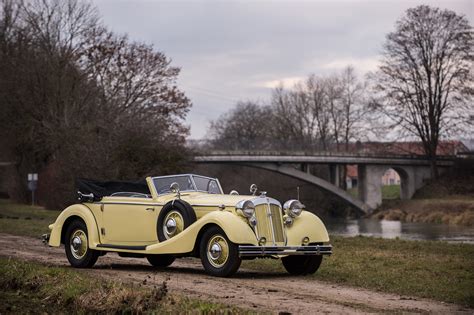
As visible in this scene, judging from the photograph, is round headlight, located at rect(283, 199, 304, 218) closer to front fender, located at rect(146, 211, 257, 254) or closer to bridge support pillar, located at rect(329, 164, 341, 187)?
front fender, located at rect(146, 211, 257, 254)

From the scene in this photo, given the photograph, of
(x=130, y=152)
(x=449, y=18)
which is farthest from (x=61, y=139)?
(x=449, y=18)

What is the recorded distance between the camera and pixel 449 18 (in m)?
61.8

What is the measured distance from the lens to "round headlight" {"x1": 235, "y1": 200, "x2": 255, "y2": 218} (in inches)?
495

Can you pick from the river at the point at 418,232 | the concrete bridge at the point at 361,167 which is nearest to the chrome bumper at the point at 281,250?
the river at the point at 418,232

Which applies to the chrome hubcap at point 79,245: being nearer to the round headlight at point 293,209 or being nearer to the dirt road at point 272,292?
the dirt road at point 272,292

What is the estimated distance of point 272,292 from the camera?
35.7 feet

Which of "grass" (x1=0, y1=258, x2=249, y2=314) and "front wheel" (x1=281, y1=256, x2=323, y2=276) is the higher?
"front wheel" (x1=281, y1=256, x2=323, y2=276)

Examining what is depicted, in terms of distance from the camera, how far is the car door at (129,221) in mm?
13773

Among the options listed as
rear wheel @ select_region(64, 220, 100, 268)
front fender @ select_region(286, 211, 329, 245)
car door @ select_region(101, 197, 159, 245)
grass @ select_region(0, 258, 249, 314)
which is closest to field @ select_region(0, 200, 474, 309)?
front fender @ select_region(286, 211, 329, 245)

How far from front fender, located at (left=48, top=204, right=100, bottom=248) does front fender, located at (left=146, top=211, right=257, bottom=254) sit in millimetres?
1274

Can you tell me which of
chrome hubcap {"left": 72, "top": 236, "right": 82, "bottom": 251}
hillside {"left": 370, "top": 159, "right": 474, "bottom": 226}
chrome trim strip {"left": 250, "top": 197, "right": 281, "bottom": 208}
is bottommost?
chrome hubcap {"left": 72, "top": 236, "right": 82, "bottom": 251}

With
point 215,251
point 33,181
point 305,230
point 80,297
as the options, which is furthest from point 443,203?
point 80,297

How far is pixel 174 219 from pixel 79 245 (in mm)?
2138

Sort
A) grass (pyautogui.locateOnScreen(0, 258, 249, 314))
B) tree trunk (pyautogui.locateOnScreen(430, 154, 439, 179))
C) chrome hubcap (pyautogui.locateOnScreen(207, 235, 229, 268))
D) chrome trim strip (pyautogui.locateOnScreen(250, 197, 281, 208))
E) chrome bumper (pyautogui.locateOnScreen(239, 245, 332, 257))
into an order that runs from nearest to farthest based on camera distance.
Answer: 1. grass (pyautogui.locateOnScreen(0, 258, 249, 314))
2. chrome bumper (pyautogui.locateOnScreen(239, 245, 332, 257))
3. chrome hubcap (pyautogui.locateOnScreen(207, 235, 229, 268))
4. chrome trim strip (pyautogui.locateOnScreen(250, 197, 281, 208))
5. tree trunk (pyautogui.locateOnScreen(430, 154, 439, 179))
